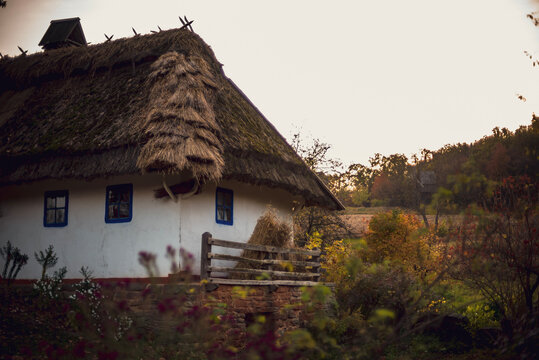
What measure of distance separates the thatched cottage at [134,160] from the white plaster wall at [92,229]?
2 centimetres

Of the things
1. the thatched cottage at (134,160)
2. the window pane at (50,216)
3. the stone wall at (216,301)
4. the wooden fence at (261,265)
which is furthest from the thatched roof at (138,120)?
the stone wall at (216,301)

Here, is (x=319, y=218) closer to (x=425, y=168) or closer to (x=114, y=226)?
(x=114, y=226)

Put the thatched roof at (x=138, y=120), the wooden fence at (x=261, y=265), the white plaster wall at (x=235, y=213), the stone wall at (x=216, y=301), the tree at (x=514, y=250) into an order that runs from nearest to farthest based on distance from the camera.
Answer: the tree at (x=514, y=250)
the stone wall at (x=216, y=301)
the wooden fence at (x=261, y=265)
the thatched roof at (x=138, y=120)
the white plaster wall at (x=235, y=213)

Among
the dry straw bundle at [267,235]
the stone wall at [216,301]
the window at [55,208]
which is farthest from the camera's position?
the window at [55,208]

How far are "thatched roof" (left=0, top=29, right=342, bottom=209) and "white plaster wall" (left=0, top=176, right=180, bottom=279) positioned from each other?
0.71 meters

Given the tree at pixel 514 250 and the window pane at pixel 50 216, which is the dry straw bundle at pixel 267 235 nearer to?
the tree at pixel 514 250

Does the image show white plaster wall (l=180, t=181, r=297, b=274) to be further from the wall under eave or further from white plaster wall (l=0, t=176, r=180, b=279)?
white plaster wall (l=0, t=176, r=180, b=279)

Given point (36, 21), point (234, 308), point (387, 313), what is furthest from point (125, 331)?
point (36, 21)

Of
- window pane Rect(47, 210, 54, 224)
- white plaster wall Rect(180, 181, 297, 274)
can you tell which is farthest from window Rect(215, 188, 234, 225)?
window pane Rect(47, 210, 54, 224)

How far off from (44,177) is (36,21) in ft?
30.4

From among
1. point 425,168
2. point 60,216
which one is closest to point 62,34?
point 60,216

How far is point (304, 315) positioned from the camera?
12484mm

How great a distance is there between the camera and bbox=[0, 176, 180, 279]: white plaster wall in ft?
35.2

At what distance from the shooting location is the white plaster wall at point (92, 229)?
1072 centimetres
